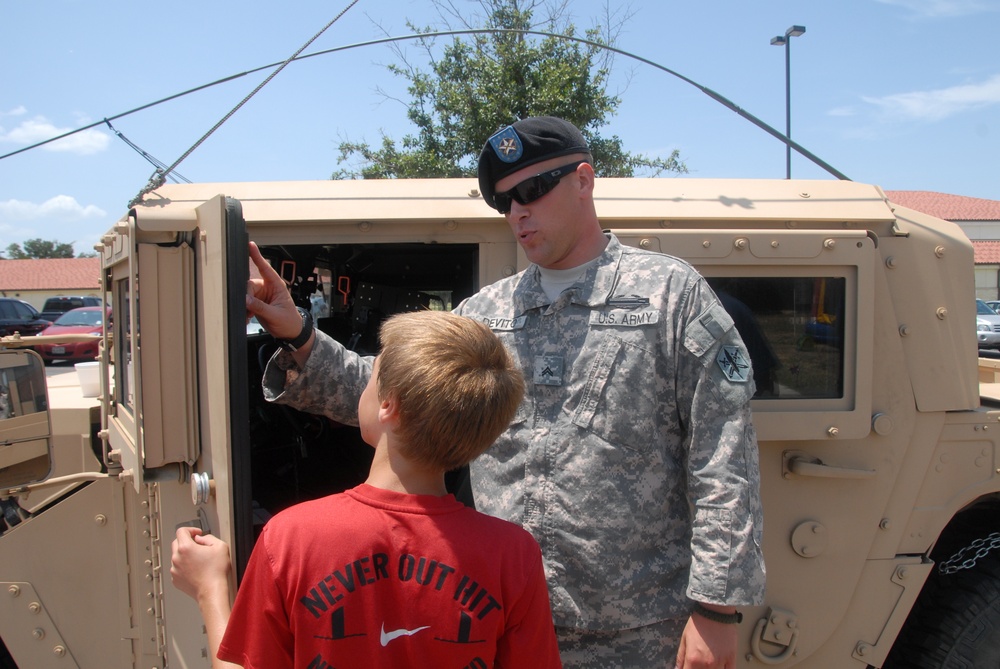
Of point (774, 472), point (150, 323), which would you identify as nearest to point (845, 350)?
point (774, 472)

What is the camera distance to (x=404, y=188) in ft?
7.50

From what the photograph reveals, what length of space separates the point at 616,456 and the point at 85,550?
1697 mm

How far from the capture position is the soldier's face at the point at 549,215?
1718mm

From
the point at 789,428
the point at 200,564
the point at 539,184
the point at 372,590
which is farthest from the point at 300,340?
the point at 789,428

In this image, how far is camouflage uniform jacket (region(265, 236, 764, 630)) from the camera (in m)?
1.56

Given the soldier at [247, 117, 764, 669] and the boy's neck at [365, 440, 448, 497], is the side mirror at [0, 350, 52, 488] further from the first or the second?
the boy's neck at [365, 440, 448, 497]

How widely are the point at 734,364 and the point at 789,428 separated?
68 cm

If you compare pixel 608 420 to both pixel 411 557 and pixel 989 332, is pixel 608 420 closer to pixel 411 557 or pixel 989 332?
pixel 411 557

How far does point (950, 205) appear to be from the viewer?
25.5 metres

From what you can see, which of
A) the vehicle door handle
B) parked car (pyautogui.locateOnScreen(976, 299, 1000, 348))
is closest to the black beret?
the vehicle door handle

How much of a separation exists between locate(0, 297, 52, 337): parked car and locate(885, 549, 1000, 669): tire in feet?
66.2

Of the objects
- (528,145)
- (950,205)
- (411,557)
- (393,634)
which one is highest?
(950,205)

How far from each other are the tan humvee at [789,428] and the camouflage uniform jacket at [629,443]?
45 centimetres

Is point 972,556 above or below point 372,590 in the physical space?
below
